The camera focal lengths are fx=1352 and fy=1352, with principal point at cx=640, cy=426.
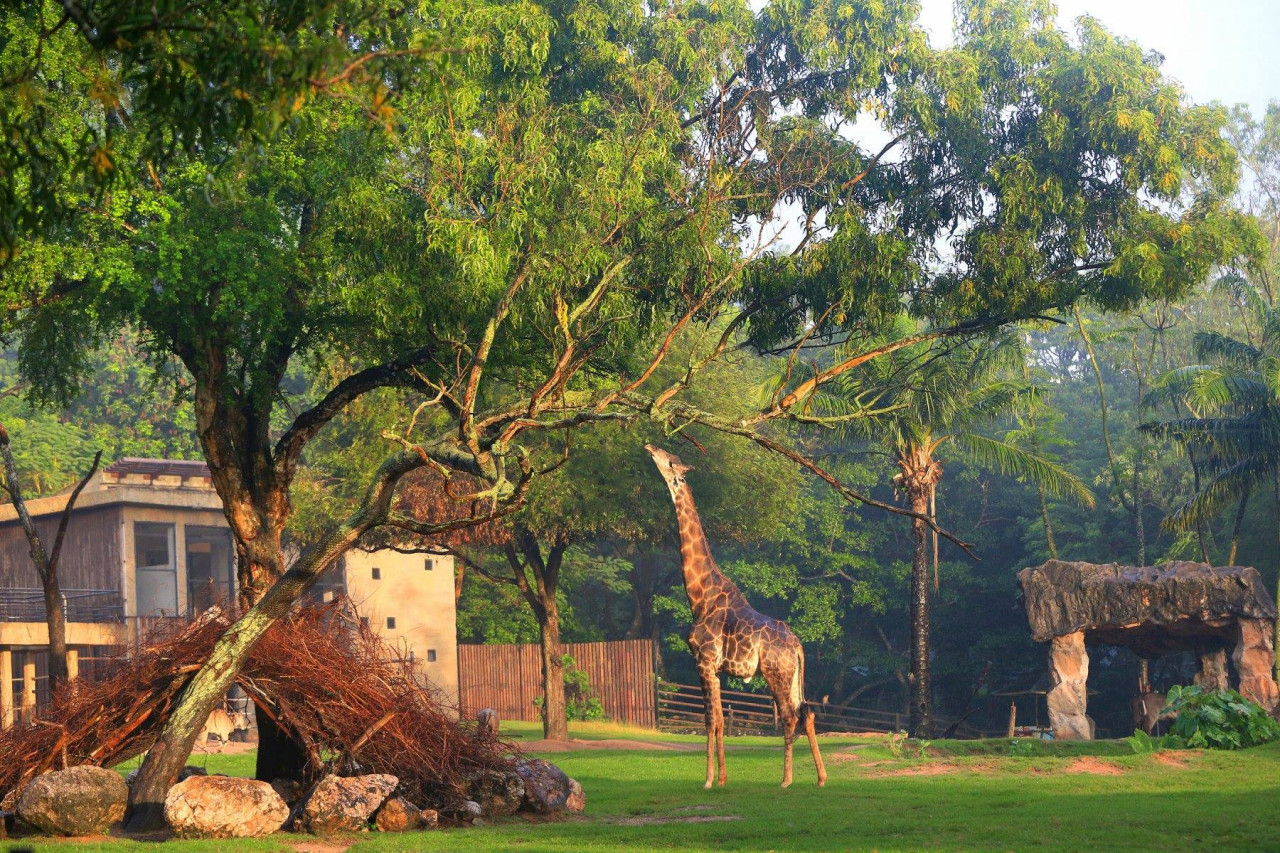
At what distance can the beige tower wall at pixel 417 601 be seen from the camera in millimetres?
33062

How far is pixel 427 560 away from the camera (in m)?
34.4

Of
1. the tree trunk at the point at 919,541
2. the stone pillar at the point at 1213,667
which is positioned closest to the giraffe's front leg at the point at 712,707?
the tree trunk at the point at 919,541

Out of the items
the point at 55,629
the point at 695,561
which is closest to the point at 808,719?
the point at 695,561

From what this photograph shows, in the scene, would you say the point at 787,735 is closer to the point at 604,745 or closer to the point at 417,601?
the point at 604,745

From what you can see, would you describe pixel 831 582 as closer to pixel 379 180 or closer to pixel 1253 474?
pixel 1253 474

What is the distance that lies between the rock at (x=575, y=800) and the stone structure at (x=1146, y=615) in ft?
45.2

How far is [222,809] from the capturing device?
1291cm

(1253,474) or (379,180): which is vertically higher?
(379,180)

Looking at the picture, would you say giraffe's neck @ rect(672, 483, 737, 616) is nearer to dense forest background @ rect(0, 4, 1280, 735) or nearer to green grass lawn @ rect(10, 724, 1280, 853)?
dense forest background @ rect(0, 4, 1280, 735)

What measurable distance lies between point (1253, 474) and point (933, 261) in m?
13.2

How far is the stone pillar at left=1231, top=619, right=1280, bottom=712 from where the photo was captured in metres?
26.3

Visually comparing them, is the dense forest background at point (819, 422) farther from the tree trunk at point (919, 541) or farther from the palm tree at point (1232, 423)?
the tree trunk at point (919, 541)

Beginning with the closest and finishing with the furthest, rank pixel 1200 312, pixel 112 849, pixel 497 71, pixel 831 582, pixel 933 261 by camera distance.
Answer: pixel 112 849 < pixel 497 71 < pixel 933 261 < pixel 831 582 < pixel 1200 312

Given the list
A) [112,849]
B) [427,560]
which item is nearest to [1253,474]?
[427,560]
